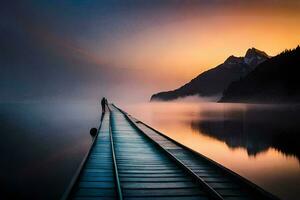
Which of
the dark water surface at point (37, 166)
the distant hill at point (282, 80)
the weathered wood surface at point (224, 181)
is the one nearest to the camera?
the weathered wood surface at point (224, 181)

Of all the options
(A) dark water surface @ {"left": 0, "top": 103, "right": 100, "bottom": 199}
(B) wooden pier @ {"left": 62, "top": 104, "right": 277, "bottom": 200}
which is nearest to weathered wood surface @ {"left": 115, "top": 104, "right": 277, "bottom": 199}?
(B) wooden pier @ {"left": 62, "top": 104, "right": 277, "bottom": 200}

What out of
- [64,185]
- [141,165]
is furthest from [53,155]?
[141,165]

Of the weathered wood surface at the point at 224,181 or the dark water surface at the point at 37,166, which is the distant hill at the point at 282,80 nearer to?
the dark water surface at the point at 37,166

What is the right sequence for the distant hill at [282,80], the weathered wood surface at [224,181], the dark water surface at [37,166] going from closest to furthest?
the weathered wood surface at [224,181], the dark water surface at [37,166], the distant hill at [282,80]

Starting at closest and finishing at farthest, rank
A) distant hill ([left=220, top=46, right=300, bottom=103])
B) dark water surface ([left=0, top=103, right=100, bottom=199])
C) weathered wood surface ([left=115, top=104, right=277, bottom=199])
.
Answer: weathered wood surface ([left=115, top=104, right=277, bottom=199])
dark water surface ([left=0, top=103, right=100, bottom=199])
distant hill ([left=220, top=46, right=300, bottom=103])

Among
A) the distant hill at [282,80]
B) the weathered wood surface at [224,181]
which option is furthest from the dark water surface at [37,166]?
the distant hill at [282,80]

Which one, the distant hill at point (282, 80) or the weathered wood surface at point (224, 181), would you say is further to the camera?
the distant hill at point (282, 80)

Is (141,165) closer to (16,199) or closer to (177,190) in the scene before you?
(177,190)

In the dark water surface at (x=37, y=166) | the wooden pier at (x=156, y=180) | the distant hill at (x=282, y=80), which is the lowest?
the dark water surface at (x=37, y=166)

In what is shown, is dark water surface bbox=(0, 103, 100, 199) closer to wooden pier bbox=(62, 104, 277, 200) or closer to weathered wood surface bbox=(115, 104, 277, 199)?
wooden pier bbox=(62, 104, 277, 200)

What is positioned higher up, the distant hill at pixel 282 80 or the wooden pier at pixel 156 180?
the distant hill at pixel 282 80

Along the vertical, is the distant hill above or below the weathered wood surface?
above

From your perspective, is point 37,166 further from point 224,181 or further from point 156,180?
point 224,181

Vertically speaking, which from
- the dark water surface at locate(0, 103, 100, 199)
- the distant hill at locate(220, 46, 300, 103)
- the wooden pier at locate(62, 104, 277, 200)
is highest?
the distant hill at locate(220, 46, 300, 103)
